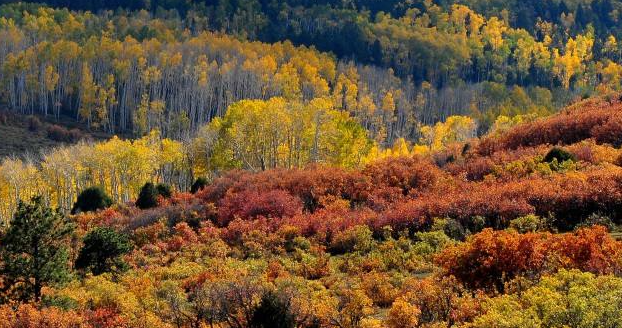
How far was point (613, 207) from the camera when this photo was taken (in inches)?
915

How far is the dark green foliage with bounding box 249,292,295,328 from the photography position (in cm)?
1652

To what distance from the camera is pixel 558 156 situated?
30500 millimetres

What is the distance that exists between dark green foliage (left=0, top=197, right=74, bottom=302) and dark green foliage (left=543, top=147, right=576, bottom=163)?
66.0 feet

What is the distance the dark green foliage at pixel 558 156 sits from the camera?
1196 inches

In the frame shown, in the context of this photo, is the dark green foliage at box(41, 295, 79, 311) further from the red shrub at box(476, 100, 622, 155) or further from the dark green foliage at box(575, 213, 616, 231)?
the red shrub at box(476, 100, 622, 155)

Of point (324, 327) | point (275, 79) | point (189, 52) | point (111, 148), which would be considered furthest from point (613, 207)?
point (189, 52)

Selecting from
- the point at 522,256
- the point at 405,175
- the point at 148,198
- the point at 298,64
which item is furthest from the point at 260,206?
the point at 298,64

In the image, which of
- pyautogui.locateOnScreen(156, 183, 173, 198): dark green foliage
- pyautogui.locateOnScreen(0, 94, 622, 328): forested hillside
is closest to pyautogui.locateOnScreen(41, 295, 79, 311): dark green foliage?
pyautogui.locateOnScreen(0, 94, 622, 328): forested hillside

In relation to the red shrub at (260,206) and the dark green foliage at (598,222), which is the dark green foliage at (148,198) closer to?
the red shrub at (260,206)

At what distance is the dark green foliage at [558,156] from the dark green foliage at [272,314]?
17.9m

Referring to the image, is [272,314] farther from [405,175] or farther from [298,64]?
[298,64]

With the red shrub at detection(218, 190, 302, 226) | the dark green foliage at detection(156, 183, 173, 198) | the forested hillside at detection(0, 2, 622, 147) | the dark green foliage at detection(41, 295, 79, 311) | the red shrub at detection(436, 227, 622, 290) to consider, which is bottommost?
the forested hillside at detection(0, 2, 622, 147)

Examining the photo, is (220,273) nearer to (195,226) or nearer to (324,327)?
(324,327)

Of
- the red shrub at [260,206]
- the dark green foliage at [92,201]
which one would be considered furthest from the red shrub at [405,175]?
the dark green foliage at [92,201]
